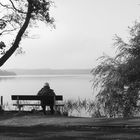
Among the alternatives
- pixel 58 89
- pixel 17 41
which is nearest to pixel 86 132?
pixel 17 41

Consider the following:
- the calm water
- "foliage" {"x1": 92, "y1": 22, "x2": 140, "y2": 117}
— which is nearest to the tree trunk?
"foliage" {"x1": 92, "y1": 22, "x2": 140, "y2": 117}

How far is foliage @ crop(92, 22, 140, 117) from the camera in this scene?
24.8 m

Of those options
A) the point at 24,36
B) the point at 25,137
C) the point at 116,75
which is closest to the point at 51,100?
the point at 24,36

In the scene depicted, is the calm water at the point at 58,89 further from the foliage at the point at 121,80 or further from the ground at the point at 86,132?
the ground at the point at 86,132

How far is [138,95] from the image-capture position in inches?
971

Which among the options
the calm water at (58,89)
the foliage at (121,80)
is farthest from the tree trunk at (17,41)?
the calm water at (58,89)

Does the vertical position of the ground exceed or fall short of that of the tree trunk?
it falls short

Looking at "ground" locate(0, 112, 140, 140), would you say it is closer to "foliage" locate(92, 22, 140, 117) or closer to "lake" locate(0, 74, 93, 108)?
"foliage" locate(92, 22, 140, 117)

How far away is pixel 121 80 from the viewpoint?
2502cm

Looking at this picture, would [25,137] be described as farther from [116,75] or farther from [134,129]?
[116,75]

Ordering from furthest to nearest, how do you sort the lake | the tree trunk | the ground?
1. the lake
2. the tree trunk
3. the ground

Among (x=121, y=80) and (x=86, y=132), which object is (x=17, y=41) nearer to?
(x=121, y=80)

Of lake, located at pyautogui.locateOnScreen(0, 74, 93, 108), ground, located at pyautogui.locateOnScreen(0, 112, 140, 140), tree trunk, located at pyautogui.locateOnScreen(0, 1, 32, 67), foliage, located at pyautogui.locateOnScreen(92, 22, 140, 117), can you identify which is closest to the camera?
ground, located at pyautogui.locateOnScreen(0, 112, 140, 140)

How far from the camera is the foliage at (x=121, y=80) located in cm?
2477
